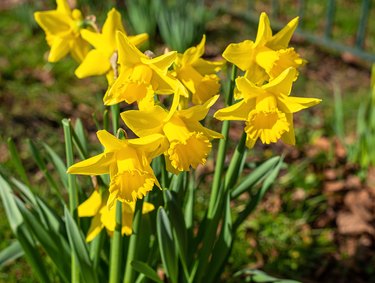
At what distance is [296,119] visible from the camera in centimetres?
338

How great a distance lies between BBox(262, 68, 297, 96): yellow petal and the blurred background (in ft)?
1.91

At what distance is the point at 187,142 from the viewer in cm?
115

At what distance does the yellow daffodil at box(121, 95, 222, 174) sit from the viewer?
44.4 inches

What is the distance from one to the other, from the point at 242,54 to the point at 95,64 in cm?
41

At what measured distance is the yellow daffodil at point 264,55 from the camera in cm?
Result: 125

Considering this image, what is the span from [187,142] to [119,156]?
148 millimetres

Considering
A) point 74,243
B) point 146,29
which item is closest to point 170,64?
point 74,243

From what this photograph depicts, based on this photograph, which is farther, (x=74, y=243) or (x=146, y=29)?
(x=146, y=29)

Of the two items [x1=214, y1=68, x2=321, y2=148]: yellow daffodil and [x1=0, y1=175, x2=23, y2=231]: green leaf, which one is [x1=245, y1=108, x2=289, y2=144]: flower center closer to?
[x1=214, y1=68, x2=321, y2=148]: yellow daffodil

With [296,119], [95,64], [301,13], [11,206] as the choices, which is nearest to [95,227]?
[11,206]

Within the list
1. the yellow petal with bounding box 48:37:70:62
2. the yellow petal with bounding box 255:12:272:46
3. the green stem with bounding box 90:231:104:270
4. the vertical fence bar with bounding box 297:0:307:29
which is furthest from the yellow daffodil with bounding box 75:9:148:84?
the vertical fence bar with bounding box 297:0:307:29

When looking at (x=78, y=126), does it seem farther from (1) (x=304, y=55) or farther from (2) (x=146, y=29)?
(1) (x=304, y=55)

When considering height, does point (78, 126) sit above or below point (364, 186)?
above

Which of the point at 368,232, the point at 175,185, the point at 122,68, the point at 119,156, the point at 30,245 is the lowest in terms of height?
the point at 368,232
